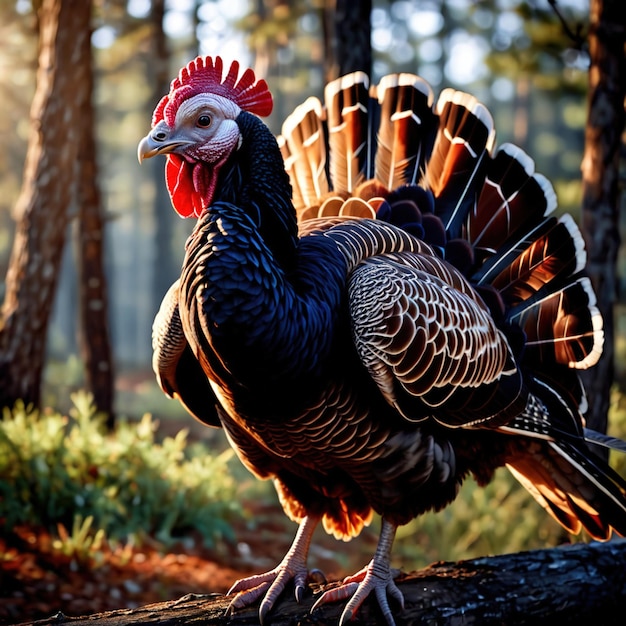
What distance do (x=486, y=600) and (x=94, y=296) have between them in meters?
6.04

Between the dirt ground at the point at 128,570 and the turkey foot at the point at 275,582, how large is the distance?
1466 mm

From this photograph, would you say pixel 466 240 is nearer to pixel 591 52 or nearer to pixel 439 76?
pixel 591 52

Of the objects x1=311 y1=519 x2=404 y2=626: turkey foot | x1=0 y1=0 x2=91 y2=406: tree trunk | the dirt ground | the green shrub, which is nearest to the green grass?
the green shrub

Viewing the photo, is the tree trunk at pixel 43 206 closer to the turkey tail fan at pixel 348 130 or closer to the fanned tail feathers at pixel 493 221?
the fanned tail feathers at pixel 493 221

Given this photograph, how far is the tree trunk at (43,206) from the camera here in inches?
236

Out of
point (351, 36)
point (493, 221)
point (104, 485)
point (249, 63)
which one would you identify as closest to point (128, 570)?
point (104, 485)

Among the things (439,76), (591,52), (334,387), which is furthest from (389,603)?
(439,76)

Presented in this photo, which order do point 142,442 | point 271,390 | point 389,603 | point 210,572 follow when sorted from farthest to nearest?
point 142,442 → point 210,572 → point 389,603 → point 271,390

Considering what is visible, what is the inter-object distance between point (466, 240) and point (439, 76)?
19940 mm

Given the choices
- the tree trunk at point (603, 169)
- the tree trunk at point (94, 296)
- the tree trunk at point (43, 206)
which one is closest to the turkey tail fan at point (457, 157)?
the tree trunk at point (603, 169)

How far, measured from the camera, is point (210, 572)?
198 inches

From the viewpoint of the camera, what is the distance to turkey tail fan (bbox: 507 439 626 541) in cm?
353

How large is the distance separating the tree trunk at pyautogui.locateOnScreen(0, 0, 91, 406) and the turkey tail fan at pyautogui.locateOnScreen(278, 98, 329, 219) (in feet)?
9.62

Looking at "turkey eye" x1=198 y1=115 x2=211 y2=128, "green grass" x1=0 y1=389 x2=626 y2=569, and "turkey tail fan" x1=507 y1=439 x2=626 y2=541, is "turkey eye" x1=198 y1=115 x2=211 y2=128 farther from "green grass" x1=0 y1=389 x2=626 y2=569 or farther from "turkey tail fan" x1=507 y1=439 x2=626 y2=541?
"green grass" x1=0 y1=389 x2=626 y2=569
